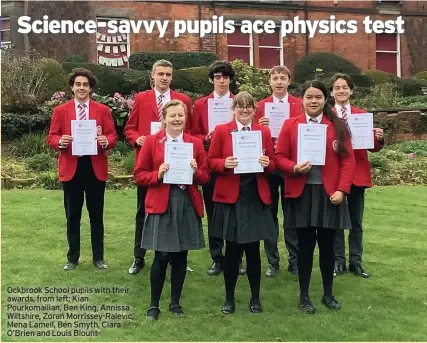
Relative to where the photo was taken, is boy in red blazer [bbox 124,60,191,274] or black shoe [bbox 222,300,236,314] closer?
black shoe [bbox 222,300,236,314]

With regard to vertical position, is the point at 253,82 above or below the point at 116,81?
below

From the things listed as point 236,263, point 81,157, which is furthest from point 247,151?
point 81,157

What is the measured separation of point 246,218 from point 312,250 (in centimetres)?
74

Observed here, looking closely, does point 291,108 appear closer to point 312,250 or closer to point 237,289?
point 312,250

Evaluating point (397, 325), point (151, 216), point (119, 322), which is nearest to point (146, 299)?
point (119, 322)

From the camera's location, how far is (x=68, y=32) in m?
21.7

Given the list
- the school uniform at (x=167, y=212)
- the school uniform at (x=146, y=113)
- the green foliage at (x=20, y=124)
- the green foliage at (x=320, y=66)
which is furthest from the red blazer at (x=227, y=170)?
the green foliage at (x=320, y=66)

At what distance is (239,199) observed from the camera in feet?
17.5

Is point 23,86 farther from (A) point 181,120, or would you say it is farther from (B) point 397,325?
(B) point 397,325

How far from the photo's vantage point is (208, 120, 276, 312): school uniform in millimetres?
5297

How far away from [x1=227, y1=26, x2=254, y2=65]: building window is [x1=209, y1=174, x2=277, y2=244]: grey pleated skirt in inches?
788

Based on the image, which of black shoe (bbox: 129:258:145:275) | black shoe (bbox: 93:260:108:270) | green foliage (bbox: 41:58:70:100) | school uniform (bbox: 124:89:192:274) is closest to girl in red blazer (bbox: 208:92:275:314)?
school uniform (bbox: 124:89:192:274)

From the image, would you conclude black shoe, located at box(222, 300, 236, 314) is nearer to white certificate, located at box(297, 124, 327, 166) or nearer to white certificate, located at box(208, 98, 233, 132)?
white certificate, located at box(297, 124, 327, 166)

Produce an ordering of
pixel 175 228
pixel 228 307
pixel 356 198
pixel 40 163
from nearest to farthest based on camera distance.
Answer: pixel 175 228
pixel 228 307
pixel 356 198
pixel 40 163
